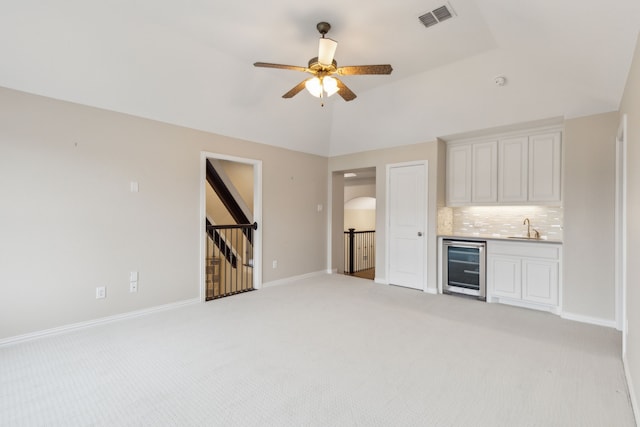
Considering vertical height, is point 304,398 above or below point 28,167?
below

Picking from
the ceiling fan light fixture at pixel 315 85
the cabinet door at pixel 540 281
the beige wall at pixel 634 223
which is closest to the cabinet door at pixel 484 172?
the cabinet door at pixel 540 281

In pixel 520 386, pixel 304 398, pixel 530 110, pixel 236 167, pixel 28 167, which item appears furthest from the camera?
pixel 236 167

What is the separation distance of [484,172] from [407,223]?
1416 mm

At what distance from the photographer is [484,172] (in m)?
4.64

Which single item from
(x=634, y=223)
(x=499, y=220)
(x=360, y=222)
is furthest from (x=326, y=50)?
(x=360, y=222)

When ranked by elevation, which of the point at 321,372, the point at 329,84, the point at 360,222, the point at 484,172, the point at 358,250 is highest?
the point at 329,84

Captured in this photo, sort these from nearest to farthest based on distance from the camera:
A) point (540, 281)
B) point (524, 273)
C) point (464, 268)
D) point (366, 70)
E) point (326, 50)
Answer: point (326, 50) → point (366, 70) → point (540, 281) → point (524, 273) → point (464, 268)

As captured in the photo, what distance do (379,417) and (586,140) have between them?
3.84 m

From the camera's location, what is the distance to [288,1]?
103 inches

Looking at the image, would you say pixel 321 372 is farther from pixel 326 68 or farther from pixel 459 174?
pixel 459 174

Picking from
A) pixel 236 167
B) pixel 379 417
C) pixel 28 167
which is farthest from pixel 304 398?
pixel 236 167

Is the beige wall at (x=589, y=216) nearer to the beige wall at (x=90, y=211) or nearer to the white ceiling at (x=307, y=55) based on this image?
the white ceiling at (x=307, y=55)

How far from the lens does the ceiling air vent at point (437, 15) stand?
105 inches

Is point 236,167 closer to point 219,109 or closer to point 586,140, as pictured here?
point 219,109
